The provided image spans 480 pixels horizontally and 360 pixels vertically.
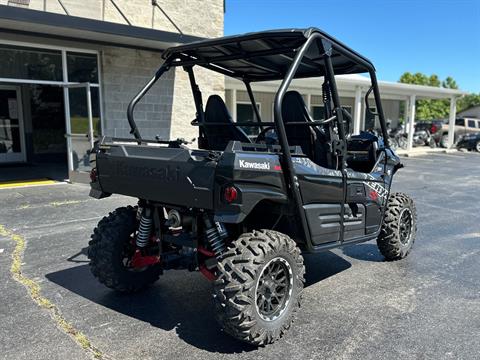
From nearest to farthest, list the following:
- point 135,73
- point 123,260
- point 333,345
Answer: point 333,345, point 123,260, point 135,73

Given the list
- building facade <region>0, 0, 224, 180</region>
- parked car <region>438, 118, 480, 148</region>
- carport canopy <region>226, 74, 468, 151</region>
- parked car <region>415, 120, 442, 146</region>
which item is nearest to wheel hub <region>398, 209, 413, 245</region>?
building facade <region>0, 0, 224, 180</region>

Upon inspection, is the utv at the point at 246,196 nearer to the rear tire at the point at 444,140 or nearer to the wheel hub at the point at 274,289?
the wheel hub at the point at 274,289

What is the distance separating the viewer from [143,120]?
1231 centimetres

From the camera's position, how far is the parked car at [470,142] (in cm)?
2598

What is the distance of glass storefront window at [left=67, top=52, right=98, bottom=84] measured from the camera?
435 inches

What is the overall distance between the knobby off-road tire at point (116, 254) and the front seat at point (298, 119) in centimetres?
166

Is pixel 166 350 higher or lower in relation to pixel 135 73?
lower

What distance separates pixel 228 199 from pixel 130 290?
1673 mm

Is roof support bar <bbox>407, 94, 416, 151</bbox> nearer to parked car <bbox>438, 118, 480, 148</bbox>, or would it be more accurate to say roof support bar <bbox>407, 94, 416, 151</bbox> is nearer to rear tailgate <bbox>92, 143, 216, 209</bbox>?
parked car <bbox>438, 118, 480, 148</bbox>

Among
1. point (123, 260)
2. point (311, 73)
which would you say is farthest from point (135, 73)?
point (123, 260)

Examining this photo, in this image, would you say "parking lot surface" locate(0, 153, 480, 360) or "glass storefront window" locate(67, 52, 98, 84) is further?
"glass storefront window" locate(67, 52, 98, 84)

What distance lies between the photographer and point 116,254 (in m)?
3.94

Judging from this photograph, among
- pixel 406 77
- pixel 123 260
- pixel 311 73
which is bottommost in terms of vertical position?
pixel 123 260

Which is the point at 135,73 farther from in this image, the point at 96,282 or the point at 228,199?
the point at 228,199
